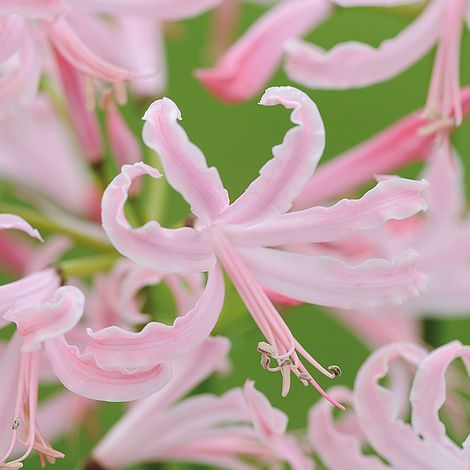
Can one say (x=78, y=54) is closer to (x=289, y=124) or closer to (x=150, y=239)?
(x=150, y=239)

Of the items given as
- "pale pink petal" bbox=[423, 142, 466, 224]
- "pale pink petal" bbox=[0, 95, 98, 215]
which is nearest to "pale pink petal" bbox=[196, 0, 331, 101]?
"pale pink petal" bbox=[423, 142, 466, 224]

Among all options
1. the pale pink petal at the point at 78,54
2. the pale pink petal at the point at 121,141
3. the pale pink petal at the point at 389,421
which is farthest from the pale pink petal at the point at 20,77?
the pale pink petal at the point at 389,421

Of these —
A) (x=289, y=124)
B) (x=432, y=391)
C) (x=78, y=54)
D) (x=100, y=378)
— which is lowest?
(x=289, y=124)

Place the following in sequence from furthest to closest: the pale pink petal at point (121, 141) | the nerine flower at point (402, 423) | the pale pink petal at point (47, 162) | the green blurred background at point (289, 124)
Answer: the green blurred background at point (289, 124)
the pale pink petal at point (47, 162)
the pale pink petal at point (121, 141)
the nerine flower at point (402, 423)

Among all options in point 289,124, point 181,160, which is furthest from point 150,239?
point 289,124

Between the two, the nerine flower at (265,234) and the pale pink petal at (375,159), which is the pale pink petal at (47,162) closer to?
the pale pink petal at (375,159)
